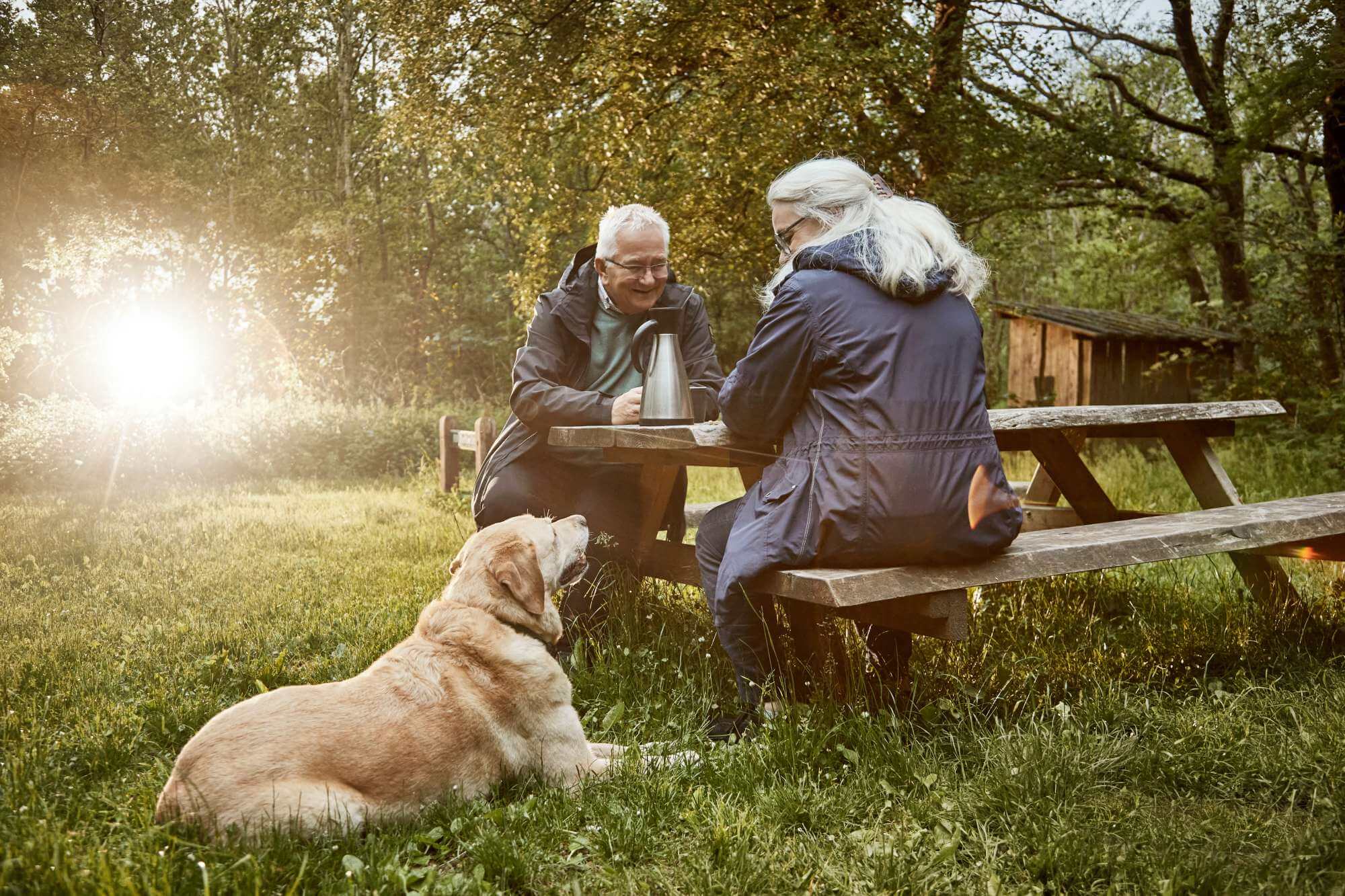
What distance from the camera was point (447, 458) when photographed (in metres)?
11.2

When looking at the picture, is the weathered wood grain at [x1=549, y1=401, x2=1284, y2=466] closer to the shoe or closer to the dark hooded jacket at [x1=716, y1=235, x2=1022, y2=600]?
A: the dark hooded jacket at [x1=716, y1=235, x2=1022, y2=600]

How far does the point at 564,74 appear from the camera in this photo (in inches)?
574

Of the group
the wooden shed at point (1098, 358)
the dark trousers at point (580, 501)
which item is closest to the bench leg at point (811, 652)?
the dark trousers at point (580, 501)

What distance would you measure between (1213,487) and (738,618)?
349cm

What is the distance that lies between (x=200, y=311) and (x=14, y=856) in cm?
2183

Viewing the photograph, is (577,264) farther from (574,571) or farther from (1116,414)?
(1116,414)

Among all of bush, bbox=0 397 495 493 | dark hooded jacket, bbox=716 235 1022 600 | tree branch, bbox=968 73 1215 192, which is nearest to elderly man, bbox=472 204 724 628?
dark hooded jacket, bbox=716 235 1022 600

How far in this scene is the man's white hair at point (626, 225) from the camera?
4.48 meters

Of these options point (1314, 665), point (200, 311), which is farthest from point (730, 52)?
point (200, 311)

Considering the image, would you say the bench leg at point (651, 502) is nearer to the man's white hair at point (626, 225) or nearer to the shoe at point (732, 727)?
the man's white hair at point (626, 225)

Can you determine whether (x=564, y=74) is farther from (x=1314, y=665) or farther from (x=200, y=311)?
(x=1314, y=665)

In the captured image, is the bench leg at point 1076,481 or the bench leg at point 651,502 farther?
the bench leg at point 1076,481

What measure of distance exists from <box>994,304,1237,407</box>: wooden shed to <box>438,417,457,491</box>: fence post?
1113 cm

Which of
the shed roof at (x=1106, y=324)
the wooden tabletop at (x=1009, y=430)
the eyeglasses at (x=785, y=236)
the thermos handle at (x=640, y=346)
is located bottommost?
the wooden tabletop at (x=1009, y=430)
